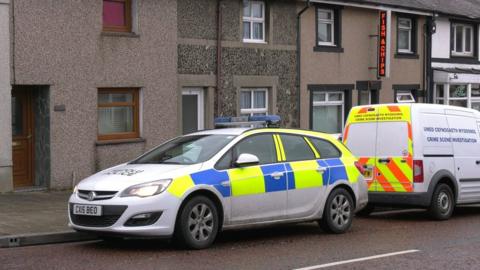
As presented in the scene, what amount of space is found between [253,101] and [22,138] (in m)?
6.64

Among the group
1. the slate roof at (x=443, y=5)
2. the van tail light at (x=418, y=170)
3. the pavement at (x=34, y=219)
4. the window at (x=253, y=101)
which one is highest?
the slate roof at (x=443, y=5)

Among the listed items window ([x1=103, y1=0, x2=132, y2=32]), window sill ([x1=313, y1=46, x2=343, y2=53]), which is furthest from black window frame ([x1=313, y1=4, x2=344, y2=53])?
window ([x1=103, y1=0, x2=132, y2=32])

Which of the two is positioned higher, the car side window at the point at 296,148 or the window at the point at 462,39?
the window at the point at 462,39

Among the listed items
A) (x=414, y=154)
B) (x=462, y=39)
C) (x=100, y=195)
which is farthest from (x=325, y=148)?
(x=462, y=39)

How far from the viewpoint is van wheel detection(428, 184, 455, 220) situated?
13.9 metres

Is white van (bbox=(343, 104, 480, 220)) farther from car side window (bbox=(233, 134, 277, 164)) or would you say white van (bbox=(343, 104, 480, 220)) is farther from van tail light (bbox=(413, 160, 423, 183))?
car side window (bbox=(233, 134, 277, 164))

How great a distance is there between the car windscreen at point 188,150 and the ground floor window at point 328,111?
1129cm

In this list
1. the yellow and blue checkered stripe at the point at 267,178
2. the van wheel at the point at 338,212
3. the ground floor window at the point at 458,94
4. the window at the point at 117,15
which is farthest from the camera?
the ground floor window at the point at 458,94

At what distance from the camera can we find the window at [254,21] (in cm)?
2038

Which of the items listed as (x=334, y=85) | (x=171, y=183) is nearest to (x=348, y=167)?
(x=171, y=183)

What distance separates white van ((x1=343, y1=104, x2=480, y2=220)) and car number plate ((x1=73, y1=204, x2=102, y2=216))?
5853 mm

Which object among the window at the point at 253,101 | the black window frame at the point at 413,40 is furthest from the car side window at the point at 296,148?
the black window frame at the point at 413,40

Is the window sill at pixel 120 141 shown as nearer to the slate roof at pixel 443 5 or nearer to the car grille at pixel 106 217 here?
the car grille at pixel 106 217

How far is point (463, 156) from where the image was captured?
14586 millimetres
